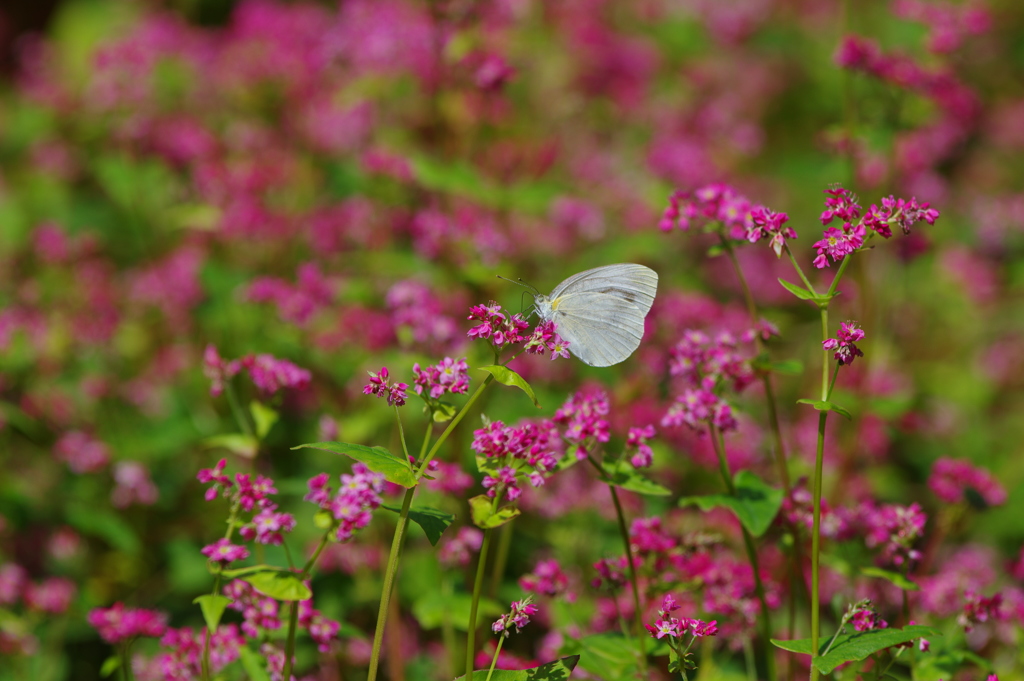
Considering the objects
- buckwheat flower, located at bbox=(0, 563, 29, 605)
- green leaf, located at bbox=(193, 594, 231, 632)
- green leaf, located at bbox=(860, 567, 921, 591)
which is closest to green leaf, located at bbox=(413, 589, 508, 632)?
green leaf, located at bbox=(193, 594, 231, 632)

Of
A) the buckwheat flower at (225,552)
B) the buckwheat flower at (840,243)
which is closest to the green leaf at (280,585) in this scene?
the buckwheat flower at (225,552)

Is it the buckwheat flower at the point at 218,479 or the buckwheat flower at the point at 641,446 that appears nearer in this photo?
the buckwheat flower at the point at 218,479

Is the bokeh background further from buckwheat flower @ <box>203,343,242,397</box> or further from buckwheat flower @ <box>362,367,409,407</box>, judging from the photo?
buckwheat flower @ <box>362,367,409,407</box>

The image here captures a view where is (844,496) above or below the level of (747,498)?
below

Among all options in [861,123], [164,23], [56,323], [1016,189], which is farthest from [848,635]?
[164,23]

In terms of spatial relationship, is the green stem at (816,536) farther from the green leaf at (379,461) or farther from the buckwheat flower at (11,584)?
the buckwheat flower at (11,584)

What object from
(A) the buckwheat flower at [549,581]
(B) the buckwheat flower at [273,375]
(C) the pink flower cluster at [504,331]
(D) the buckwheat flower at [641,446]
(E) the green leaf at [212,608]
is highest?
(C) the pink flower cluster at [504,331]

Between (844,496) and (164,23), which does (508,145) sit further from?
(164,23)
